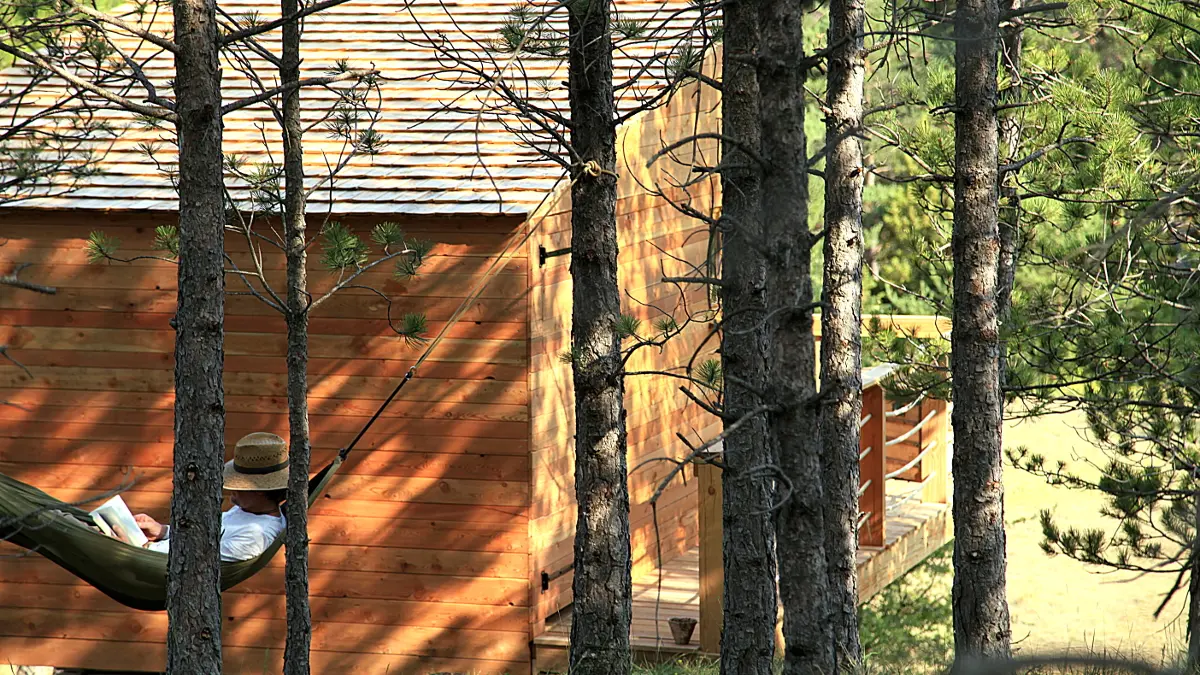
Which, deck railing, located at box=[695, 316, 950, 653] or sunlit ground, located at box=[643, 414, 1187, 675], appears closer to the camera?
deck railing, located at box=[695, 316, 950, 653]

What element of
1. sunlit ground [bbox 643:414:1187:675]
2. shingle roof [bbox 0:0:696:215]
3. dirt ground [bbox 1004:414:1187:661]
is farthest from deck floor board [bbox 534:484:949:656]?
shingle roof [bbox 0:0:696:215]

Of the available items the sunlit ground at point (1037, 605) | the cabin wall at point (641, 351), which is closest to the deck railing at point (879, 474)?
the cabin wall at point (641, 351)

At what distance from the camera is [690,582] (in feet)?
28.9

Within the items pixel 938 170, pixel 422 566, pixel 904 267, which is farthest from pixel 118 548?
pixel 904 267

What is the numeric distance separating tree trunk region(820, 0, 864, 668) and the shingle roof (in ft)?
3.05

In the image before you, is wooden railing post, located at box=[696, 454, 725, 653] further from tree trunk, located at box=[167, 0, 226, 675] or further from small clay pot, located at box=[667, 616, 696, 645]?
tree trunk, located at box=[167, 0, 226, 675]

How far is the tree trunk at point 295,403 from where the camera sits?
5.38 metres

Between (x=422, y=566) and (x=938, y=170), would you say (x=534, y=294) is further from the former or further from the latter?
(x=938, y=170)

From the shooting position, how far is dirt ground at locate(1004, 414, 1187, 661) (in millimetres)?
11242

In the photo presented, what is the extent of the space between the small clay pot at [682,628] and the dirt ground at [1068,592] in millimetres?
3089

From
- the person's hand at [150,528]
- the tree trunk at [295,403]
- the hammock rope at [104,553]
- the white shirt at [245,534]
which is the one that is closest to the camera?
the tree trunk at [295,403]

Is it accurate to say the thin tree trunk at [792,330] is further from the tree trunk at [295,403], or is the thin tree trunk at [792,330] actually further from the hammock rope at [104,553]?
the tree trunk at [295,403]

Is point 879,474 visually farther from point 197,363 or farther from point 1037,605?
point 197,363

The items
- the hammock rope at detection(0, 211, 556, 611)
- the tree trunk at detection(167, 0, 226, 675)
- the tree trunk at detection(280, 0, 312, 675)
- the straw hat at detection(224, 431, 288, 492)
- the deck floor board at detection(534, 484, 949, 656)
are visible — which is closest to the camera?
the tree trunk at detection(167, 0, 226, 675)
